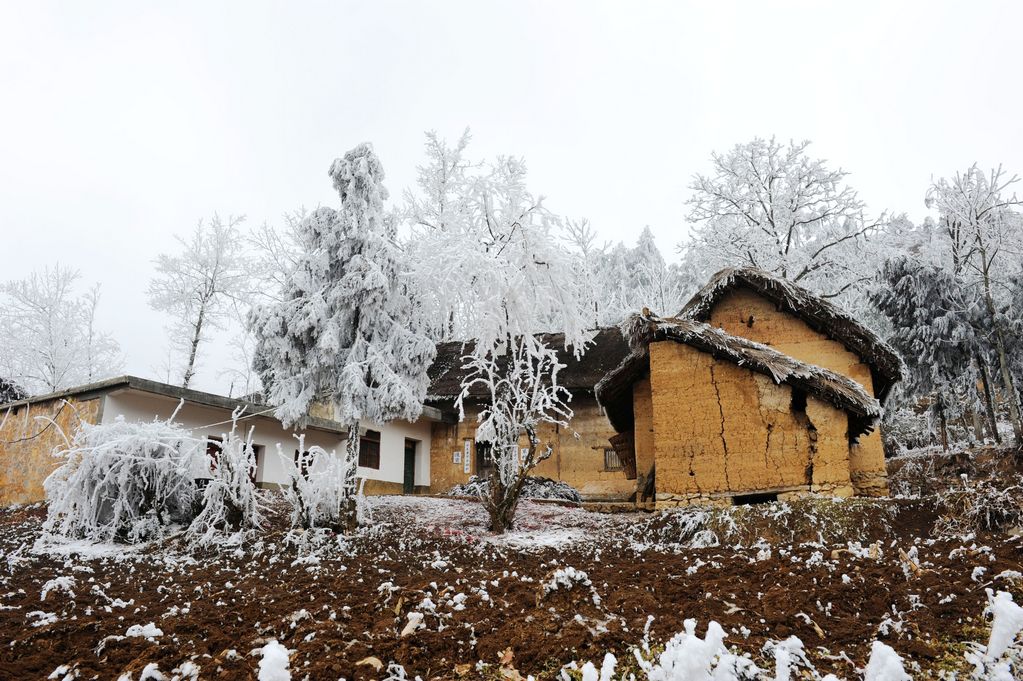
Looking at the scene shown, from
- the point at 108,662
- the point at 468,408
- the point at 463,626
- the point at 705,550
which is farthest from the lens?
the point at 468,408

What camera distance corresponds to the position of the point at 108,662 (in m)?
3.45

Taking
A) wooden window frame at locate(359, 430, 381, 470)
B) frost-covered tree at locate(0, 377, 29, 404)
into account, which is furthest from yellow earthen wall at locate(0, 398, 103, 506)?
frost-covered tree at locate(0, 377, 29, 404)

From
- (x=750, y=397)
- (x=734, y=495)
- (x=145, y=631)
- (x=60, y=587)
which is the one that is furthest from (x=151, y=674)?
(x=750, y=397)

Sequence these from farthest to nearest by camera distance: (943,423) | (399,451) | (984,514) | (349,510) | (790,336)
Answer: (943,423) < (399,451) < (790,336) < (349,510) < (984,514)

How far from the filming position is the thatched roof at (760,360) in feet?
25.3

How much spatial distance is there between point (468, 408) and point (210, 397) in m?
9.90

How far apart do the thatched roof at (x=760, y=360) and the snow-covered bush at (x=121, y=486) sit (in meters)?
6.80

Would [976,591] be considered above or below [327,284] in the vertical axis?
below

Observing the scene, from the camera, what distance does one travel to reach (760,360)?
7984 millimetres

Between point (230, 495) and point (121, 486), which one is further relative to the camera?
point (230, 495)

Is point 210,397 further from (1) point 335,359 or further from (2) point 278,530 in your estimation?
(2) point 278,530

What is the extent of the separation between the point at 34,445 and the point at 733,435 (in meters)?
13.9

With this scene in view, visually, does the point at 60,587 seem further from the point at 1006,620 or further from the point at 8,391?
the point at 8,391

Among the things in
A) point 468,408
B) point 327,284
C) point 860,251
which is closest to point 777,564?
point 327,284
